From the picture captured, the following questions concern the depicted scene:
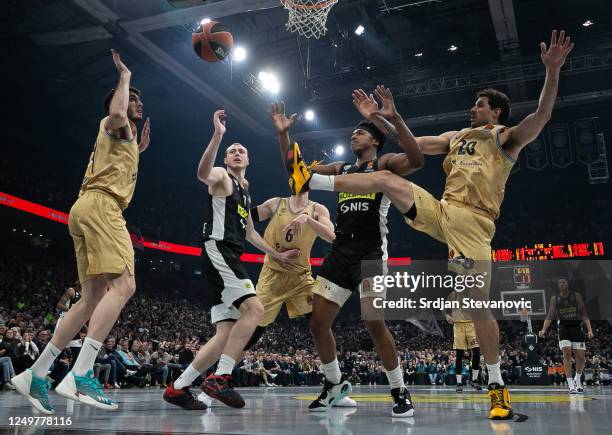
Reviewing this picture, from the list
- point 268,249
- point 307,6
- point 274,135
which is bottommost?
point 268,249

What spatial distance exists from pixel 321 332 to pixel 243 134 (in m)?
18.7

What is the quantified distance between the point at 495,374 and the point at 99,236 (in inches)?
110

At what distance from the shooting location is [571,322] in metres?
8.26

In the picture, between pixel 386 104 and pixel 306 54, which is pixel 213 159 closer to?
pixel 386 104

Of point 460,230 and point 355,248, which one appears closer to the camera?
point 460,230

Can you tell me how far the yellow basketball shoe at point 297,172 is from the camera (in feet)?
13.3

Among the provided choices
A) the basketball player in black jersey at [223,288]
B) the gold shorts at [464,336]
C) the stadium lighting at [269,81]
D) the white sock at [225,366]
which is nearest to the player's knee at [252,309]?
the basketball player in black jersey at [223,288]

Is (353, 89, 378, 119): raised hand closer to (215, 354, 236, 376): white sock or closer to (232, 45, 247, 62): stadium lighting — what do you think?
(215, 354, 236, 376): white sock

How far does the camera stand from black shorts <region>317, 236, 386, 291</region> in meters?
4.14

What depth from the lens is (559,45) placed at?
362cm

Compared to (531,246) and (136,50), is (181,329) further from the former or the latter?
(531,246)

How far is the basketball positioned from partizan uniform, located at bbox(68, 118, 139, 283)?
281cm

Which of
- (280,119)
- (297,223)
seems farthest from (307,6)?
(297,223)

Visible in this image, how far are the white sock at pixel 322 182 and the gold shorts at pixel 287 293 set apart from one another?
133 centimetres
